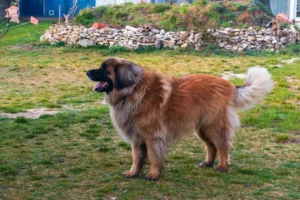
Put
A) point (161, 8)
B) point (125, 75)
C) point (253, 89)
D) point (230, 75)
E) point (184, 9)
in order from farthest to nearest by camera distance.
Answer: point (161, 8) < point (184, 9) < point (230, 75) < point (253, 89) < point (125, 75)

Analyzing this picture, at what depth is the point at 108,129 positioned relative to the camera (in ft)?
27.7

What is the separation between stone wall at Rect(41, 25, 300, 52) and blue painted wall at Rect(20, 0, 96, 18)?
12269 mm

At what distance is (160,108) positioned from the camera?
227 inches

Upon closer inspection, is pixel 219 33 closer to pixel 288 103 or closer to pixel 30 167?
pixel 288 103

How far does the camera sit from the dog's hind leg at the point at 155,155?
571 centimetres

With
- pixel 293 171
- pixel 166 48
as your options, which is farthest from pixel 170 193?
pixel 166 48

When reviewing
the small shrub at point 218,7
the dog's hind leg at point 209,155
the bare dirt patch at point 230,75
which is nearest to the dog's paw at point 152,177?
the dog's hind leg at point 209,155

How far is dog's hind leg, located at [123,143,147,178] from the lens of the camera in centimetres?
587

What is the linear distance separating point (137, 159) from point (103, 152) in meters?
1.22

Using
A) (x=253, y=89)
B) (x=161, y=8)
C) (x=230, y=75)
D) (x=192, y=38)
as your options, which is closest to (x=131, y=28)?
(x=161, y=8)

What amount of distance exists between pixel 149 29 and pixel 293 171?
44.1 feet

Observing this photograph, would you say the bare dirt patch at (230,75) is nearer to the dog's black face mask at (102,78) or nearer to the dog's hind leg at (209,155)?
the dog's hind leg at (209,155)

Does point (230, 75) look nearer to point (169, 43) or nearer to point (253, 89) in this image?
point (169, 43)

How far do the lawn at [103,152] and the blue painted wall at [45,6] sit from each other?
58.3 ft
